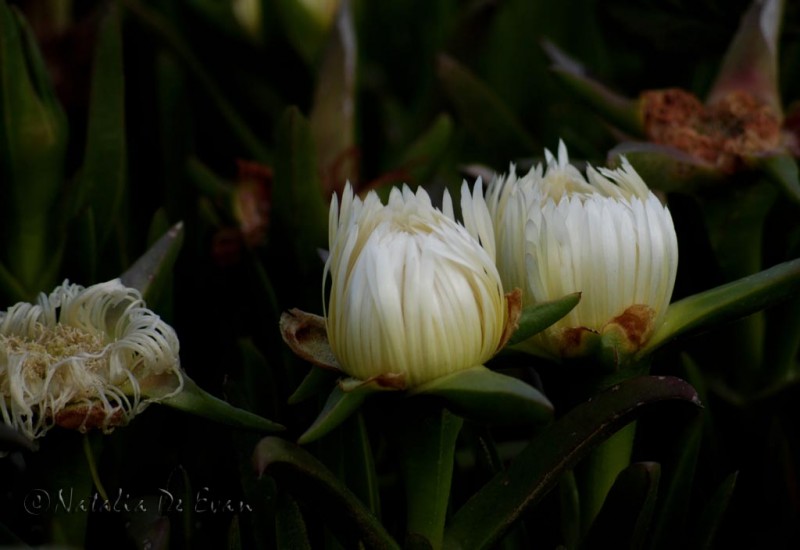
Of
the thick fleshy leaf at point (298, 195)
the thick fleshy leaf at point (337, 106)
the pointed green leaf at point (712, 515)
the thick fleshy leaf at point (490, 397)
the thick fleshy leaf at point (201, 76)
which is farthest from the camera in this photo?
the thick fleshy leaf at point (201, 76)

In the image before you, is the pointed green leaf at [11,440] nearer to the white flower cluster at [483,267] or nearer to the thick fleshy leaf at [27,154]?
the white flower cluster at [483,267]

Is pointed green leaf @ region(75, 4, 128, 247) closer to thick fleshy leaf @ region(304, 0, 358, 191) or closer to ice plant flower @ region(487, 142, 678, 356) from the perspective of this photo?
thick fleshy leaf @ region(304, 0, 358, 191)

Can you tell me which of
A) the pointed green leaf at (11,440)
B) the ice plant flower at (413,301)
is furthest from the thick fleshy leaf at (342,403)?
the pointed green leaf at (11,440)

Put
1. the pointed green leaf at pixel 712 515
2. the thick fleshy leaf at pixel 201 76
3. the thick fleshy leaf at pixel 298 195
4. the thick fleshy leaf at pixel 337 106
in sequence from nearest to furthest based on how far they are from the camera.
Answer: the pointed green leaf at pixel 712 515, the thick fleshy leaf at pixel 298 195, the thick fleshy leaf at pixel 337 106, the thick fleshy leaf at pixel 201 76

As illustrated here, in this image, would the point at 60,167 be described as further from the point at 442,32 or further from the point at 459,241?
the point at 442,32

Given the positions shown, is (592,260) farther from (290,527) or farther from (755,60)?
(755,60)

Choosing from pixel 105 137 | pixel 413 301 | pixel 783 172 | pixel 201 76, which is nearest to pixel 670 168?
pixel 783 172

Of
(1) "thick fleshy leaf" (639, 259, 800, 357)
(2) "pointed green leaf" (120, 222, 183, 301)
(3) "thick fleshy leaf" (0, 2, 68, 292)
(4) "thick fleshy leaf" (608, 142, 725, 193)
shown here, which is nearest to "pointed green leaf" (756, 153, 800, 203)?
(4) "thick fleshy leaf" (608, 142, 725, 193)

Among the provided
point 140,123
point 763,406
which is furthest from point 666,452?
point 140,123
